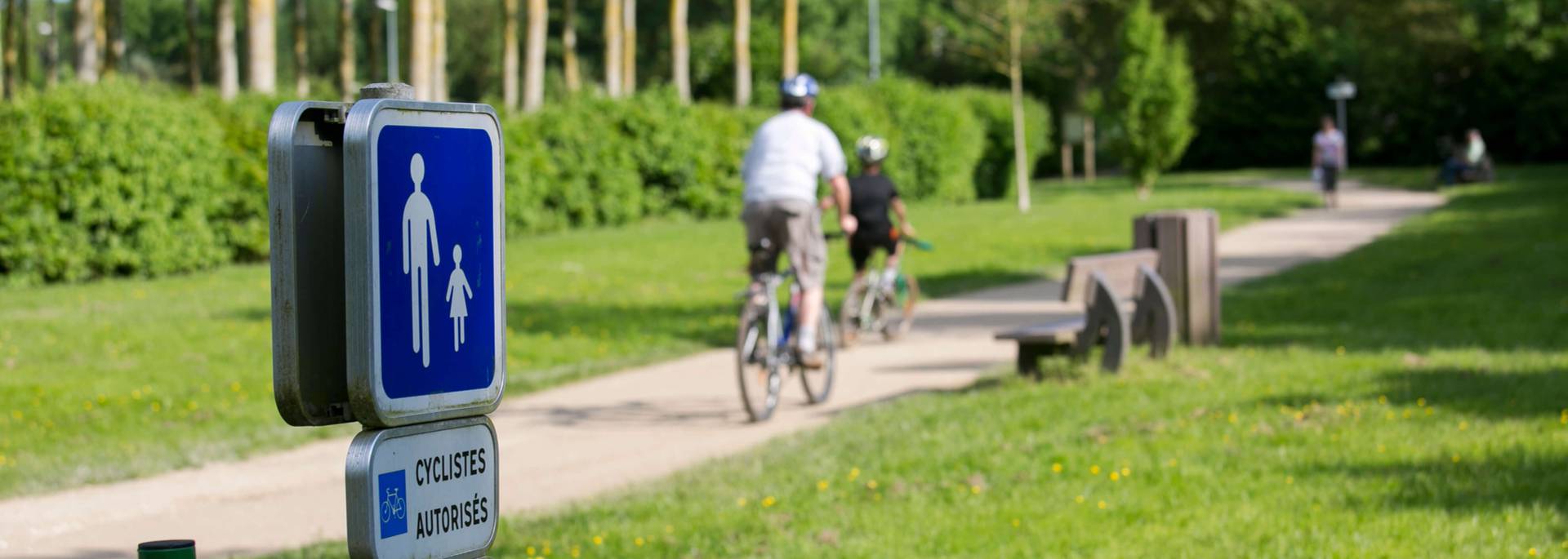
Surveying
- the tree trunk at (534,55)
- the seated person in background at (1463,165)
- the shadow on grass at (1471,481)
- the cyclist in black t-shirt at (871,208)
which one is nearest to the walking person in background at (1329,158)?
the seated person in background at (1463,165)

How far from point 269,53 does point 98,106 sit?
22.4 feet

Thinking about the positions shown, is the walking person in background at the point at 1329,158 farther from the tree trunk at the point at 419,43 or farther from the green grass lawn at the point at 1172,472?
the green grass lawn at the point at 1172,472

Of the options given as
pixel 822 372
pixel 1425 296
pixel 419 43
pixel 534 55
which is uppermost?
pixel 534 55

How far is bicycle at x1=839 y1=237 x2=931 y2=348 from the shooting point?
1226 cm

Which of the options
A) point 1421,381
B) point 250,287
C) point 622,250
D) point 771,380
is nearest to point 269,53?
point 622,250

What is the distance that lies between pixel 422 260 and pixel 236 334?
1079 cm

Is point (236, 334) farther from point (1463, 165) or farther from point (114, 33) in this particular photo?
point (1463, 165)

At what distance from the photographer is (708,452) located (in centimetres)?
798

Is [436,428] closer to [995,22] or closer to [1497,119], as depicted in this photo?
[995,22]

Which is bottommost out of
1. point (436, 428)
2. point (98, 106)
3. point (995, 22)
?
Result: point (436, 428)

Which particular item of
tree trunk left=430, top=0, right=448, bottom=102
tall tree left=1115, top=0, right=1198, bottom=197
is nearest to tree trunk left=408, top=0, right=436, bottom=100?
tree trunk left=430, top=0, right=448, bottom=102

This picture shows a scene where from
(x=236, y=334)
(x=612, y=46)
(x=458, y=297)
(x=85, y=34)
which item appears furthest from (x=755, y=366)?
(x=612, y=46)

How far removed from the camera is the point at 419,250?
2107 millimetres

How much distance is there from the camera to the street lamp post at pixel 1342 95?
49572 millimetres
